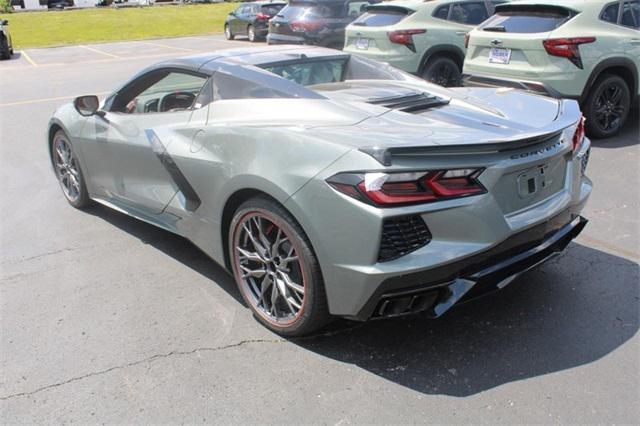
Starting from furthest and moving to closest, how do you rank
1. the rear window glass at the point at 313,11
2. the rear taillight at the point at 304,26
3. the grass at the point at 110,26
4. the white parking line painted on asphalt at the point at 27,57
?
the grass at the point at 110,26, the white parking line painted on asphalt at the point at 27,57, the rear window glass at the point at 313,11, the rear taillight at the point at 304,26

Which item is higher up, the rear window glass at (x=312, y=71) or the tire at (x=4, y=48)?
the rear window glass at (x=312, y=71)

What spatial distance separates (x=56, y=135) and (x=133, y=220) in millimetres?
1132

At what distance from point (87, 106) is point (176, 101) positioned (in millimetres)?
1015

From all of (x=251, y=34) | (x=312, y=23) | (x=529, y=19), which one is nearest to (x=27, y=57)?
(x=251, y=34)

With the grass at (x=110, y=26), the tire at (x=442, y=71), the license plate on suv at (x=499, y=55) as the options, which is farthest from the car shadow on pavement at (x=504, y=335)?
the grass at (x=110, y=26)

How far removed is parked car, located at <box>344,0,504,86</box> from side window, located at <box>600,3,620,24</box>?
245 cm

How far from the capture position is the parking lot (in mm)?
2730

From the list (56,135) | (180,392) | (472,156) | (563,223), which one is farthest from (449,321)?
(56,135)

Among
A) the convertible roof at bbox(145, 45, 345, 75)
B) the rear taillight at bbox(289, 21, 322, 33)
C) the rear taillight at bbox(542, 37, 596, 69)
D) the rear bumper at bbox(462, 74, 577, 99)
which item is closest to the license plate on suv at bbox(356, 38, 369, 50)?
the rear bumper at bbox(462, 74, 577, 99)

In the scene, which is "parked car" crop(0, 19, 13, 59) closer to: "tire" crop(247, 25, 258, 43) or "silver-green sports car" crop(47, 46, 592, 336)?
"tire" crop(247, 25, 258, 43)

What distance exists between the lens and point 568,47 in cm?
676

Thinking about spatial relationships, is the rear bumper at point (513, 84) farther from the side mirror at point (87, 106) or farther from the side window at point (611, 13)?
the side mirror at point (87, 106)

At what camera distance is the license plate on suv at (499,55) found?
23.8 ft

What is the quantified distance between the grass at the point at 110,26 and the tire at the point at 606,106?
2328 cm
